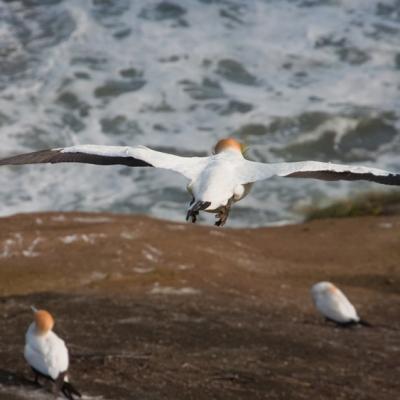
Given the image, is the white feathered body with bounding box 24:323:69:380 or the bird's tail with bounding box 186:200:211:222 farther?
the white feathered body with bounding box 24:323:69:380

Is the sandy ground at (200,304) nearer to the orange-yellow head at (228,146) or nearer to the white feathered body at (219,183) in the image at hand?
the orange-yellow head at (228,146)

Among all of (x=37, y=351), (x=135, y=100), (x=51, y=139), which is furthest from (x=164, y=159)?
(x=135, y=100)

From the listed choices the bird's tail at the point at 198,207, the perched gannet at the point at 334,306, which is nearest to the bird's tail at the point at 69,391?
the bird's tail at the point at 198,207

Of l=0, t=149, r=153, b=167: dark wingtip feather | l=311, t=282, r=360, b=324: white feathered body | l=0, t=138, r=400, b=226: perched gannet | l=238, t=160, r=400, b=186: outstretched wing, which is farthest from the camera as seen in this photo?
l=311, t=282, r=360, b=324: white feathered body

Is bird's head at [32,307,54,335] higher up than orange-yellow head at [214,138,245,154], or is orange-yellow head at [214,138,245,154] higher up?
orange-yellow head at [214,138,245,154]

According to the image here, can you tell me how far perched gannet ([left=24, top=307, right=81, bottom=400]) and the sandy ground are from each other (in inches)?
6.5

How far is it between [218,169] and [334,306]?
450 cm

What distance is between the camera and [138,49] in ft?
75.5

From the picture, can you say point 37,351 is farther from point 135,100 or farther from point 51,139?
point 135,100

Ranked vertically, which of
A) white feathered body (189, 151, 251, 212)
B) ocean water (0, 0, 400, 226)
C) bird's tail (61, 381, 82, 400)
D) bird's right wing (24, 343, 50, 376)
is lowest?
bird's tail (61, 381, 82, 400)

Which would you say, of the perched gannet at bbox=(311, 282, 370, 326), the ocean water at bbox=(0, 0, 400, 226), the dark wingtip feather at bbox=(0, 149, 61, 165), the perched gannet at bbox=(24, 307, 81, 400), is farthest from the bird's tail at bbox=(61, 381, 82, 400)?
the ocean water at bbox=(0, 0, 400, 226)

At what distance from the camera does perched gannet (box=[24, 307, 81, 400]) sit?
8281 mm

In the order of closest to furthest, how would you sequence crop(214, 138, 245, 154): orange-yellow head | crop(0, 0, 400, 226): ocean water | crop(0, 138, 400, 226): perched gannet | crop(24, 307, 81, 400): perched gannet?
crop(0, 138, 400, 226): perched gannet < crop(214, 138, 245, 154): orange-yellow head < crop(24, 307, 81, 400): perched gannet < crop(0, 0, 400, 226): ocean water

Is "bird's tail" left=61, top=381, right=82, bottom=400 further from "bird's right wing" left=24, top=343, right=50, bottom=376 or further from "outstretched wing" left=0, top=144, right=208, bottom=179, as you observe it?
"outstretched wing" left=0, top=144, right=208, bottom=179
